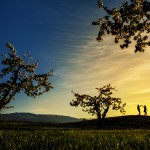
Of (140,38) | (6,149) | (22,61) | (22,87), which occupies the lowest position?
(6,149)

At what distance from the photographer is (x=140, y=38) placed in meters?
21.4

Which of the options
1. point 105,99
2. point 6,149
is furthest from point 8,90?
point 6,149

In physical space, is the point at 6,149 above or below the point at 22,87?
below

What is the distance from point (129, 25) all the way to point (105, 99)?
5540cm

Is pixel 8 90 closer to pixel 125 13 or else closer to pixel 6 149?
pixel 125 13

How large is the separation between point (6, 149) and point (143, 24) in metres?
14.0

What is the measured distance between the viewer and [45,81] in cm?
6153

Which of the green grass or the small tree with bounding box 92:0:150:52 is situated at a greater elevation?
the small tree with bounding box 92:0:150:52

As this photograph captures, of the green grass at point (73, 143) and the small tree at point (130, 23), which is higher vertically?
the small tree at point (130, 23)

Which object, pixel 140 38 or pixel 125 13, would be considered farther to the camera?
pixel 140 38

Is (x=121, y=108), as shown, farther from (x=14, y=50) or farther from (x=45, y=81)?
(x=14, y=50)

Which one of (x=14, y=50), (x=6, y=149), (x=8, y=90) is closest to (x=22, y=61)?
(x=14, y=50)

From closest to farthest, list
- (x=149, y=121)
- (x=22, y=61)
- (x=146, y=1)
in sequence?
(x=146, y=1) → (x=22, y=61) → (x=149, y=121)

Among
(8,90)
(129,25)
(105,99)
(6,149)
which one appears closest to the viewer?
(6,149)
